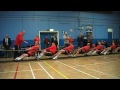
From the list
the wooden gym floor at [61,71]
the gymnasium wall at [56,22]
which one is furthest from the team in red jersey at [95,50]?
the wooden gym floor at [61,71]

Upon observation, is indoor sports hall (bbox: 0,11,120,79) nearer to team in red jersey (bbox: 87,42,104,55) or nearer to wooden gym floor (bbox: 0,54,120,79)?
team in red jersey (bbox: 87,42,104,55)

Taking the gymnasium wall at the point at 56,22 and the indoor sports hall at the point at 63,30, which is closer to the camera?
the indoor sports hall at the point at 63,30

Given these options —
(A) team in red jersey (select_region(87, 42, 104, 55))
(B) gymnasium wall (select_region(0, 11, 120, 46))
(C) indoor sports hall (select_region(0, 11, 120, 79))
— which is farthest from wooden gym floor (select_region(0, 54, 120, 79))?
(B) gymnasium wall (select_region(0, 11, 120, 46))

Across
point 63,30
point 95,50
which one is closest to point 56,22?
point 63,30

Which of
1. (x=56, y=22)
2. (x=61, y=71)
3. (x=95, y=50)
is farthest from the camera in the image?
Answer: (x=56, y=22)

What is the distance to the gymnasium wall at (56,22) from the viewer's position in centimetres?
1430

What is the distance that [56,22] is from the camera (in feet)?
51.9

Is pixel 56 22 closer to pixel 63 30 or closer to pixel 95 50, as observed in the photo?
pixel 63 30

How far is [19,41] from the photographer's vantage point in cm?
1023

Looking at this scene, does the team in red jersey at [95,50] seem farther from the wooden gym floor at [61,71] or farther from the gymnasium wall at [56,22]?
the wooden gym floor at [61,71]

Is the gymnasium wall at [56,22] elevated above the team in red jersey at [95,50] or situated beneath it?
elevated above

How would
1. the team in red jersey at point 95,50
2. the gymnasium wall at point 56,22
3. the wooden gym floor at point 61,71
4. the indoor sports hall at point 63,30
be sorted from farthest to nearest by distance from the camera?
the gymnasium wall at point 56,22, the indoor sports hall at point 63,30, the team in red jersey at point 95,50, the wooden gym floor at point 61,71
